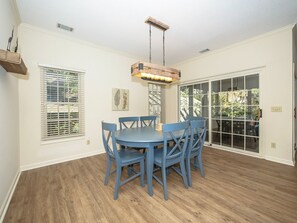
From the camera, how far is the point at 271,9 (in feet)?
7.43

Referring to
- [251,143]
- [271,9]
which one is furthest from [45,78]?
[251,143]

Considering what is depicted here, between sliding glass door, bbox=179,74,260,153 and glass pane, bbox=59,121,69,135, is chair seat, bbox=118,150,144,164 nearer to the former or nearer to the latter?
glass pane, bbox=59,121,69,135

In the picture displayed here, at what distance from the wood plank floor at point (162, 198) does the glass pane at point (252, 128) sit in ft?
2.77

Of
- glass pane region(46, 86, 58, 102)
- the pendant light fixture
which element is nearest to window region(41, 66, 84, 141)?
glass pane region(46, 86, 58, 102)

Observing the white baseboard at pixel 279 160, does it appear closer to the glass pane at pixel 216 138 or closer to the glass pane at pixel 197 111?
the glass pane at pixel 216 138

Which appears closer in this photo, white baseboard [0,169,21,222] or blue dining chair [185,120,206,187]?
white baseboard [0,169,21,222]

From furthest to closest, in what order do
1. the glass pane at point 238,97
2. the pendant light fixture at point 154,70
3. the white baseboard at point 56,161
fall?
the glass pane at point 238,97, the white baseboard at point 56,161, the pendant light fixture at point 154,70

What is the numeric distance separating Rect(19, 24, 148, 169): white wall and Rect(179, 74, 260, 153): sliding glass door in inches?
79.6

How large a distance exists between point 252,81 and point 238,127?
3.84 ft

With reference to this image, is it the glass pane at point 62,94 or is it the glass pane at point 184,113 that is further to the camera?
the glass pane at point 184,113

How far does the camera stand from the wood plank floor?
150 cm

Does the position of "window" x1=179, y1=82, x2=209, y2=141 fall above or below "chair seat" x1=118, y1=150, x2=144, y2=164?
above

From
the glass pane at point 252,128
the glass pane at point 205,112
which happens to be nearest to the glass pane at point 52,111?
the glass pane at point 205,112

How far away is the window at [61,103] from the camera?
113 inches
